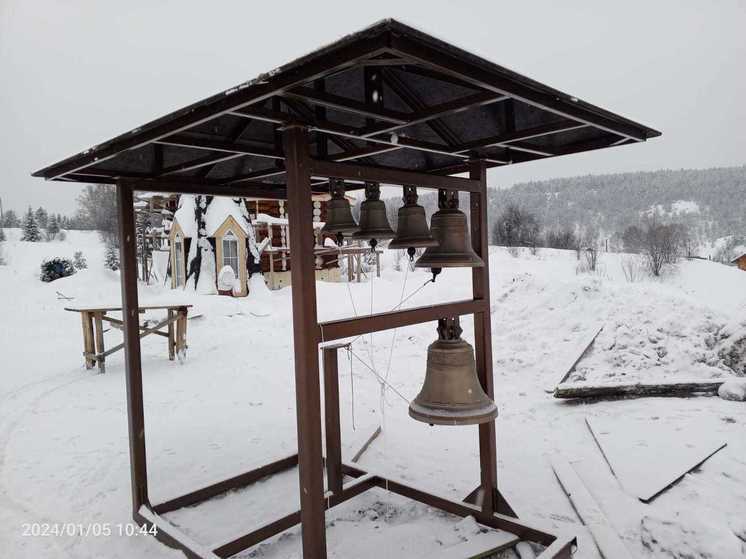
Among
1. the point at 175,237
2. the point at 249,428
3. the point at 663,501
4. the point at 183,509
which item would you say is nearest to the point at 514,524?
the point at 663,501

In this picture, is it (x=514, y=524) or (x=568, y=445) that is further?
(x=568, y=445)

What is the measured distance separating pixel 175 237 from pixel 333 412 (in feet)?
61.3

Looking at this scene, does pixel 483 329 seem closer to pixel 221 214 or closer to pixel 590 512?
pixel 590 512

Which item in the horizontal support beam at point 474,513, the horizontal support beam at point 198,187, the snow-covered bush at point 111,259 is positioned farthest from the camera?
the snow-covered bush at point 111,259

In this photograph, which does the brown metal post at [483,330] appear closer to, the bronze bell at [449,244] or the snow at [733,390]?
the bronze bell at [449,244]

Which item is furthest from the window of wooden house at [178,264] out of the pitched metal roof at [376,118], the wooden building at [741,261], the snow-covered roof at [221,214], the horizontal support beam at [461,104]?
the wooden building at [741,261]

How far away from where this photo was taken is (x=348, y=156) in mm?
3854

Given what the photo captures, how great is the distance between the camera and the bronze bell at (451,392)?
305cm

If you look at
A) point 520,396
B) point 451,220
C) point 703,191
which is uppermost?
point 703,191

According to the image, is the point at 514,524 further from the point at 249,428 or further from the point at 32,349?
the point at 32,349

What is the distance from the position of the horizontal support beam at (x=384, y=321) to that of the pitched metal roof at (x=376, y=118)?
108 centimetres

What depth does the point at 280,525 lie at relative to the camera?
392cm
